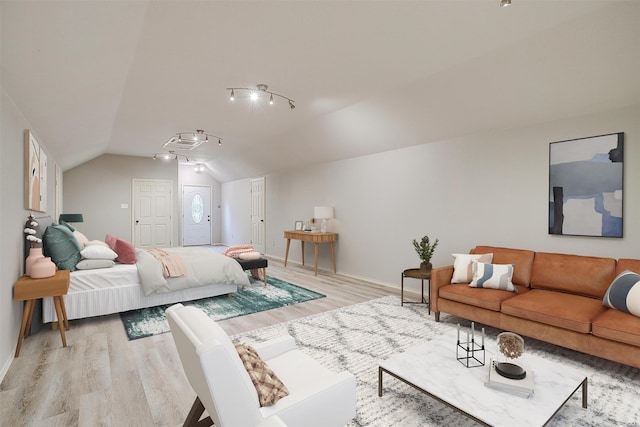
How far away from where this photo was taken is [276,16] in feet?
7.65

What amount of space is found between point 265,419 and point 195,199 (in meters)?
10.3

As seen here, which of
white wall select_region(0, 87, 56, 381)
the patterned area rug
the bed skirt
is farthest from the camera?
the bed skirt

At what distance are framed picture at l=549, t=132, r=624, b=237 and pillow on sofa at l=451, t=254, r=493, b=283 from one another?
0.78 metres

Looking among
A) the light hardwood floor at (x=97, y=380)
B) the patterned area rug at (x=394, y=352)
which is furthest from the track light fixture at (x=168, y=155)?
the patterned area rug at (x=394, y=352)

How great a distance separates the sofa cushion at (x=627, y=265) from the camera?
2.79 meters

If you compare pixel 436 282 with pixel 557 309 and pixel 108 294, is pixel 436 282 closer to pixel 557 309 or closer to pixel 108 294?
pixel 557 309

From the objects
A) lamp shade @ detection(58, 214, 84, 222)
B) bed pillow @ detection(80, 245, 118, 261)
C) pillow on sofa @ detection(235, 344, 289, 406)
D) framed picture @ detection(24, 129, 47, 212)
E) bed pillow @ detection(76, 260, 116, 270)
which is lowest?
pillow on sofa @ detection(235, 344, 289, 406)

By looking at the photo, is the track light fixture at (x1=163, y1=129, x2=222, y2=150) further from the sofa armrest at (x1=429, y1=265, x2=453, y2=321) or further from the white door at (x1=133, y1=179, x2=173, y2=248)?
the sofa armrest at (x1=429, y1=265, x2=453, y2=321)

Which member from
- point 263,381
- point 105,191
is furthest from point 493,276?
point 105,191

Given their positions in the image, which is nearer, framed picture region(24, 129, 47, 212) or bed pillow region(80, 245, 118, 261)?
framed picture region(24, 129, 47, 212)

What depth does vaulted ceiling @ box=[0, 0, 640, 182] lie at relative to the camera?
2.19 m

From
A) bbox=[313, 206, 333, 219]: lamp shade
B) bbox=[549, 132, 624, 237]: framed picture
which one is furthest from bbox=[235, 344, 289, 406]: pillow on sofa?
bbox=[313, 206, 333, 219]: lamp shade

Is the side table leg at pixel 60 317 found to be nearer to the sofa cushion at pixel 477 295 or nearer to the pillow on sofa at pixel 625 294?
the sofa cushion at pixel 477 295

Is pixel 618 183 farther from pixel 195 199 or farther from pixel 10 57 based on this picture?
pixel 195 199
